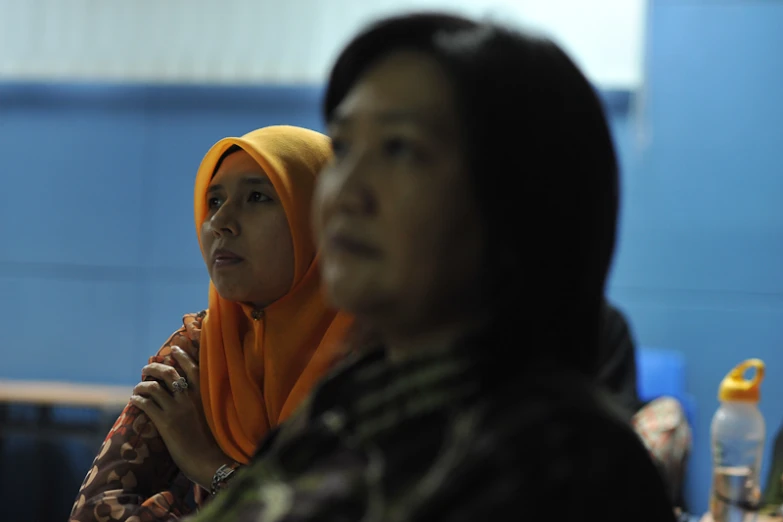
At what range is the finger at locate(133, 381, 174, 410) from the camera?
4.33 feet

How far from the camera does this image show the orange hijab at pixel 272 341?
1.31 m

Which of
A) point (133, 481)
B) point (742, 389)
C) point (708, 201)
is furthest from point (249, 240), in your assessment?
point (708, 201)

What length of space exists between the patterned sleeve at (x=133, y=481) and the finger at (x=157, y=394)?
3cm

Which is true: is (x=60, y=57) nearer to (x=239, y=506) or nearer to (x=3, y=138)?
(x=3, y=138)

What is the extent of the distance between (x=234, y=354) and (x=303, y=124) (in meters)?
2.25

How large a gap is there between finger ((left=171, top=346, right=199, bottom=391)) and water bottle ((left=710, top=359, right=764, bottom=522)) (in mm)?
1053

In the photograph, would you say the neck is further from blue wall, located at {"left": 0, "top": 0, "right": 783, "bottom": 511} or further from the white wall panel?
the white wall panel

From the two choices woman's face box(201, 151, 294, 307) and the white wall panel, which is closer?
woman's face box(201, 151, 294, 307)

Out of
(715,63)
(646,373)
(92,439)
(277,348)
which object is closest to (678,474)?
(646,373)

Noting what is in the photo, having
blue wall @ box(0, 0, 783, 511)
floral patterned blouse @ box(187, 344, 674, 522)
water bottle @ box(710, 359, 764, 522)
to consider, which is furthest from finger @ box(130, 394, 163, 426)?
blue wall @ box(0, 0, 783, 511)

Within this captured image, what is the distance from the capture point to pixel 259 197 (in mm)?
1402

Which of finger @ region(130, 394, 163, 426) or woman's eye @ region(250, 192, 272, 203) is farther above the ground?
woman's eye @ region(250, 192, 272, 203)

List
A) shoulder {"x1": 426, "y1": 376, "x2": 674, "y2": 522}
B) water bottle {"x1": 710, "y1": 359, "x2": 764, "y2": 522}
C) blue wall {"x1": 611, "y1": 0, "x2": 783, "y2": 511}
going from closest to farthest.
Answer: shoulder {"x1": 426, "y1": 376, "x2": 674, "y2": 522}, water bottle {"x1": 710, "y1": 359, "x2": 764, "y2": 522}, blue wall {"x1": 611, "y1": 0, "x2": 783, "y2": 511}

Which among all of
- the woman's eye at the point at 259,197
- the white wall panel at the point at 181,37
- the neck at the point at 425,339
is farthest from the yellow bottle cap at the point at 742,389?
the white wall panel at the point at 181,37
